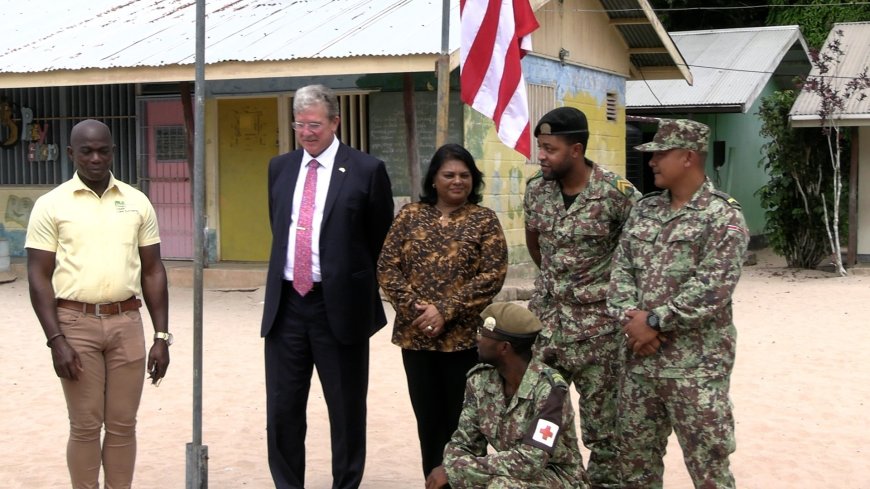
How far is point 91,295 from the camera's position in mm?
4316

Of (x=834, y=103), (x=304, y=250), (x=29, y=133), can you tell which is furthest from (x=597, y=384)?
(x=29, y=133)

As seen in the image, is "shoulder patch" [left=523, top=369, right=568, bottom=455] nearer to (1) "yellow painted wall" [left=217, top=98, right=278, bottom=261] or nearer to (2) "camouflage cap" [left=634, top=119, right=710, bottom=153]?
(2) "camouflage cap" [left=634, top=119, right=710, bottom=153]

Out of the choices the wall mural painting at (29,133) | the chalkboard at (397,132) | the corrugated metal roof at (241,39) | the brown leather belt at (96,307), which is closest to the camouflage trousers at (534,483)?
the brown leather belt at (96,307)

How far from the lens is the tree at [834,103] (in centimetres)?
1457

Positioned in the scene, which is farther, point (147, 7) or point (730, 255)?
point (147, 7)

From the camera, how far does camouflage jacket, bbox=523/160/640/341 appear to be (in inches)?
177

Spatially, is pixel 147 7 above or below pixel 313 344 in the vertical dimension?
above

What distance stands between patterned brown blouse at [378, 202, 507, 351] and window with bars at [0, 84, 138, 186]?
1055 centimetres

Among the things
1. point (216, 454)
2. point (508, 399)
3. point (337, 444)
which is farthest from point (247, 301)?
point (508, 399)

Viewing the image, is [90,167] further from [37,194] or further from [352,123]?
[37,194]

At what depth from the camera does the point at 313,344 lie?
4836 millimetres

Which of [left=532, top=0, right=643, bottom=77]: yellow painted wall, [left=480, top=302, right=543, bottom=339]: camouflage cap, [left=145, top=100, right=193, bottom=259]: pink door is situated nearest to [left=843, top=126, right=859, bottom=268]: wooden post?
[left=532, top=0, right=643, bottom=77]: yellow painted wall

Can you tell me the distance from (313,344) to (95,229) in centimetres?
105

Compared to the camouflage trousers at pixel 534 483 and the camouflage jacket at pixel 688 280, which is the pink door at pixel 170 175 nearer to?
the camouflage jacket at pixel 688 280
